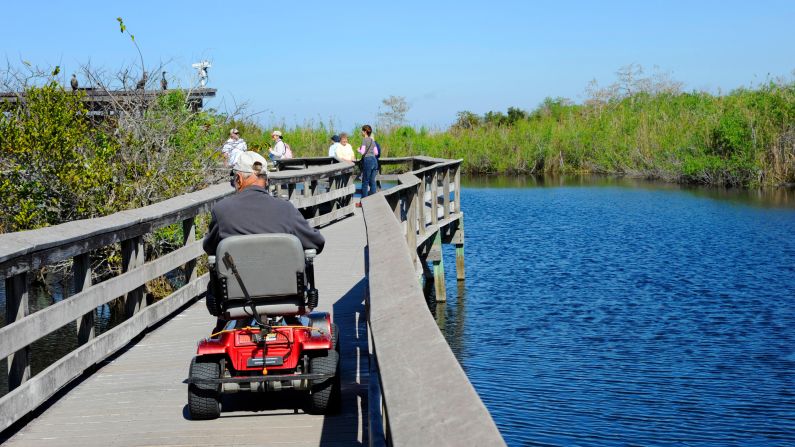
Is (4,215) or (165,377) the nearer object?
(165,377)

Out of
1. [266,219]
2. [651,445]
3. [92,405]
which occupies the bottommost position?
[651,445]

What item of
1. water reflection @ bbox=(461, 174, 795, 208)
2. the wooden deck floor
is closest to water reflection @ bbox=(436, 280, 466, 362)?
the wooden deck floor

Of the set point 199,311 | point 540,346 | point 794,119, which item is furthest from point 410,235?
point 794,119

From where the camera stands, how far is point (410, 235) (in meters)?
11.9

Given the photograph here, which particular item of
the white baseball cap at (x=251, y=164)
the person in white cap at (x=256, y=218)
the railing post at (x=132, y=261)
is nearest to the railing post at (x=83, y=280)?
the railing post at (x=132, y=261)

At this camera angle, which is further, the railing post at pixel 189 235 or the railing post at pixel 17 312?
the railing post at pixel 189 235

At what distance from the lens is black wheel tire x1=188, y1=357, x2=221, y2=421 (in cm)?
534

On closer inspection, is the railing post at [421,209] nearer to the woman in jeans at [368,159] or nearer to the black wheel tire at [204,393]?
the woman in jeans at [368,159]

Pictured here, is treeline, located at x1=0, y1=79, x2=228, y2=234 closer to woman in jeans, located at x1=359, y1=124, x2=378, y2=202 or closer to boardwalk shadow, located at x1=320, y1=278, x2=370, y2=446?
boardwalk shadow, located at x1=320, y1=278, x2=370, y2=446

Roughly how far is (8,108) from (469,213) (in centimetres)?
1865

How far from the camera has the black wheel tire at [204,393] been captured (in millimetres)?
5336

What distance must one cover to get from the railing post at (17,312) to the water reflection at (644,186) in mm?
26679

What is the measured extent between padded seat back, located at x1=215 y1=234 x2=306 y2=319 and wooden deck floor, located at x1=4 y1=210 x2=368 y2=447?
1.94ft

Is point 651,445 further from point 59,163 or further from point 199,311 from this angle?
point 59,163
